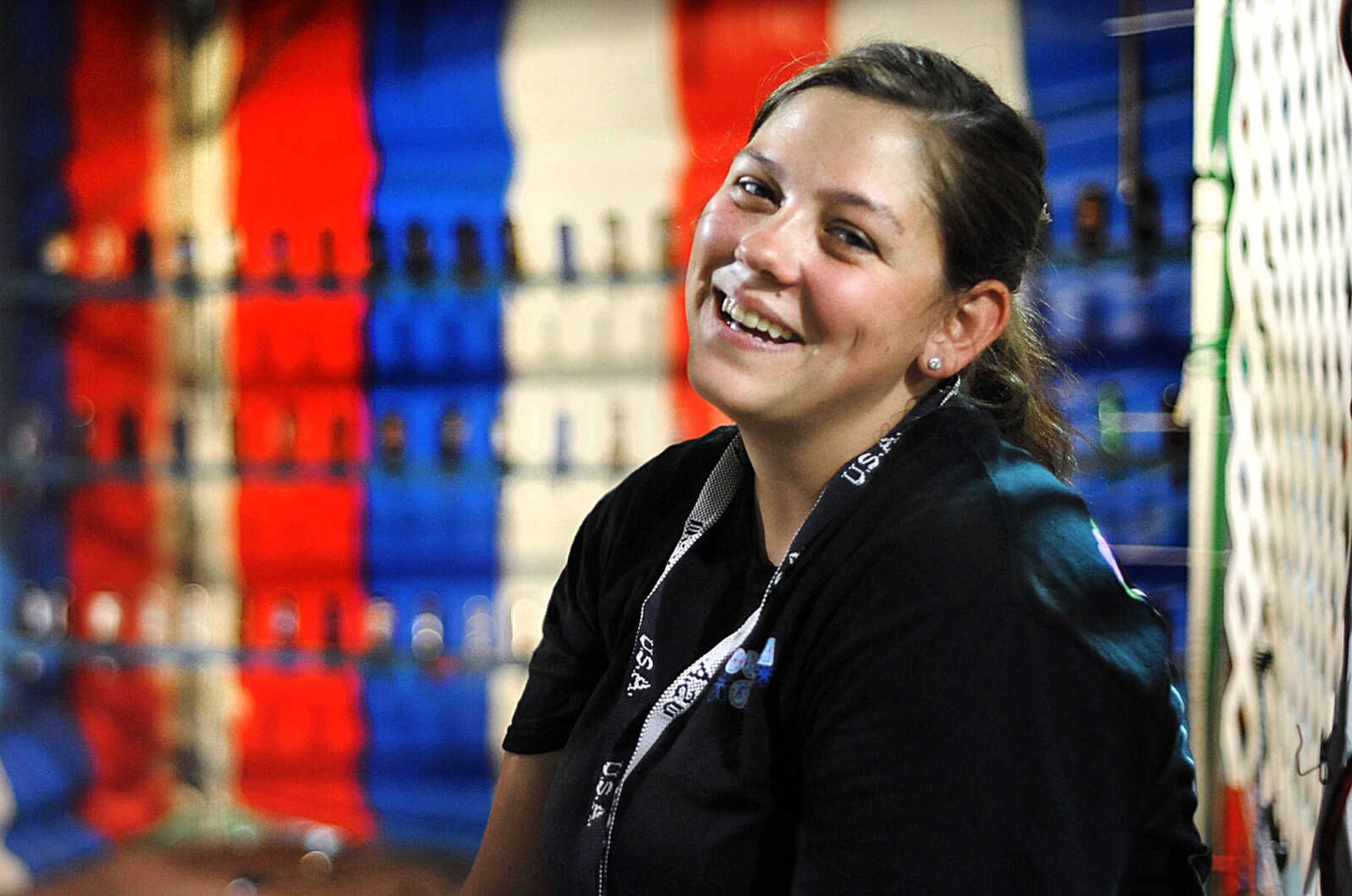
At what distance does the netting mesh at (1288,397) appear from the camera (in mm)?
1066

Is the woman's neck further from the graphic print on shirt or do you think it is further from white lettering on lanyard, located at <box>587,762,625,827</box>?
white lettering on lanyard, located at <box>587,762,625,827</box>

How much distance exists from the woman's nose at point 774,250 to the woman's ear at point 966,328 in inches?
5.5

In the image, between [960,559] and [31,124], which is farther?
[31,124]

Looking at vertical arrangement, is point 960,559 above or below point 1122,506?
above

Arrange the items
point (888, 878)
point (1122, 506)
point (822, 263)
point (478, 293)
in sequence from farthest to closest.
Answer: point (478, 293), point (1122, 506), point (822, 263), point (888, 878)

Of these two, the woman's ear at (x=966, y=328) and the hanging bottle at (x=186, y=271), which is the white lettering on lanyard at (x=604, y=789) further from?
the hanging bottle at (x=186, y=271)

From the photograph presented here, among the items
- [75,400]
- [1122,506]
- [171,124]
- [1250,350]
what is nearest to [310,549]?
[75,400]

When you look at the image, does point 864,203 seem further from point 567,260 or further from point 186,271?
point 186,271

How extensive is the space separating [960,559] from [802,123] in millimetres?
369

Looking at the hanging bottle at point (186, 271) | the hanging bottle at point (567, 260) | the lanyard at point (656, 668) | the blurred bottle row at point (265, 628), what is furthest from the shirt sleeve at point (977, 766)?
the hanging bottle at point (186, 271)

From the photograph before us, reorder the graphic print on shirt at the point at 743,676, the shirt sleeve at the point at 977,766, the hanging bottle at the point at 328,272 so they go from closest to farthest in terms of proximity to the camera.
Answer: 1. the shirt sleeve at the point at 977,766
2. the graphic print on shirt at the point at 743,676
3. the hanging bottle at the point at 328,272

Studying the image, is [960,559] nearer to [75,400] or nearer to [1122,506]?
[1122,506]

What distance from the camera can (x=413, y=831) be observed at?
327cm

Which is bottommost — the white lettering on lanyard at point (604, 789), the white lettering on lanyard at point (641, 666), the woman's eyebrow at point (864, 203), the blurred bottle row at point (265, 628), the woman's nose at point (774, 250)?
the blurred bottle row at point (265, 628)
